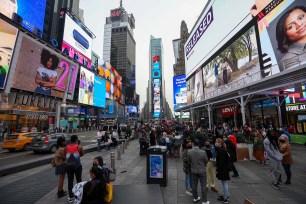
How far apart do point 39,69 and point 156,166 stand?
3217cm

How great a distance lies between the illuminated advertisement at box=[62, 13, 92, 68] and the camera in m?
43.6

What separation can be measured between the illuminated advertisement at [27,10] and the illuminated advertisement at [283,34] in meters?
34.1

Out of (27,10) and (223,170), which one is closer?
(223,170)

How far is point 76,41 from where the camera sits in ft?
159

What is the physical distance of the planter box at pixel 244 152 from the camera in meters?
10.4

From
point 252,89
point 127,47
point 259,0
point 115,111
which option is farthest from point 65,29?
point 127,47

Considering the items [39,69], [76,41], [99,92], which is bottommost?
[39,69]

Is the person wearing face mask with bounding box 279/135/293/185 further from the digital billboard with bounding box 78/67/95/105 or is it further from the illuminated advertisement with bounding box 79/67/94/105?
the illuminated advertisement with bounding box 79/67/94/105

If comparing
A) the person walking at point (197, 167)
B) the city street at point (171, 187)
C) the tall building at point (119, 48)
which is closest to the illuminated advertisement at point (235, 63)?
the city street at point (171, 187)

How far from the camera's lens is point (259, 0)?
75.0 ft

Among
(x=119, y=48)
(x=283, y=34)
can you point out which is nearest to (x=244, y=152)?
(x=283, y=34)

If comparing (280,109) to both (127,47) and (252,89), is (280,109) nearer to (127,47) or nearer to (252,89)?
(252,89)

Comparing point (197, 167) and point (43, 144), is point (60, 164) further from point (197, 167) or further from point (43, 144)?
point (43, 144)

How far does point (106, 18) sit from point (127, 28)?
4603 centimetres
